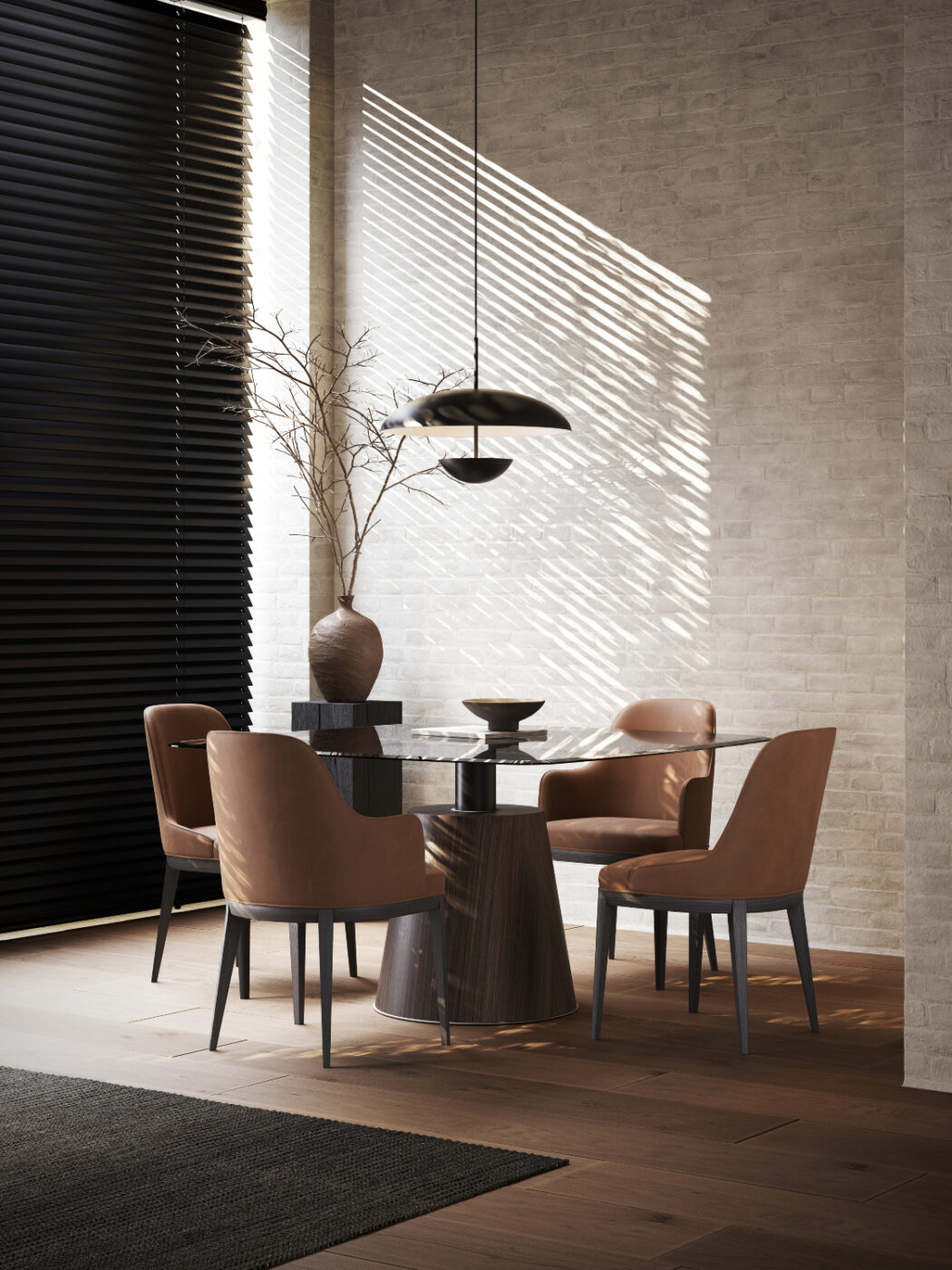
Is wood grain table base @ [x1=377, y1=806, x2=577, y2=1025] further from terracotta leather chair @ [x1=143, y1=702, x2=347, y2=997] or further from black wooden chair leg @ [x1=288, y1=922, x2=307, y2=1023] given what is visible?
terracotta leather chair @ [x1=143, y1=702, x2=347, y2=997]

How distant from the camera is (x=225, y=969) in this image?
4.55m

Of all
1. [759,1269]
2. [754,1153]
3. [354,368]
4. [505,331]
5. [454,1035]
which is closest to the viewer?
[759,1269]

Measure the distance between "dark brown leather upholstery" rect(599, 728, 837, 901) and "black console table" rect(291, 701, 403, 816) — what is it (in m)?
1.90

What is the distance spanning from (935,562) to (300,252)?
A: 394 centimetres

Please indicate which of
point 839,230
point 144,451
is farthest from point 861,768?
point 144,451

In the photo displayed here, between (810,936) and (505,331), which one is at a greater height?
(505,331)

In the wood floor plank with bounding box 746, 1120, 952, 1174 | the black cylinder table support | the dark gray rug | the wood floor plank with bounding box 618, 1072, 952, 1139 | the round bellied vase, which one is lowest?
the wood floor plank with bounding box 618, 1072, 952, 1139

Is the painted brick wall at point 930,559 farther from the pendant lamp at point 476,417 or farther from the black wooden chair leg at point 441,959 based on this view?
the black wooden chair leg at point 441,959

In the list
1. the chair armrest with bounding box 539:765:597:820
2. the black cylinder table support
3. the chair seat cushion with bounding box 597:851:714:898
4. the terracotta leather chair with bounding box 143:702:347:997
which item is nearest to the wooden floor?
the terracotta leather chair with bounding box 143:702:347:997

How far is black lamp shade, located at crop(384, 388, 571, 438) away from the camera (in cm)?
469

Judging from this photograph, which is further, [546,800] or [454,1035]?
[546,800]

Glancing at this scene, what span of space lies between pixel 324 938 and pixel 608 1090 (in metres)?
0.84

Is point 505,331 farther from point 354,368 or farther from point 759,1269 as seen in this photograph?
point 759,1269

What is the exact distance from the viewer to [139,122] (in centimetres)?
669
